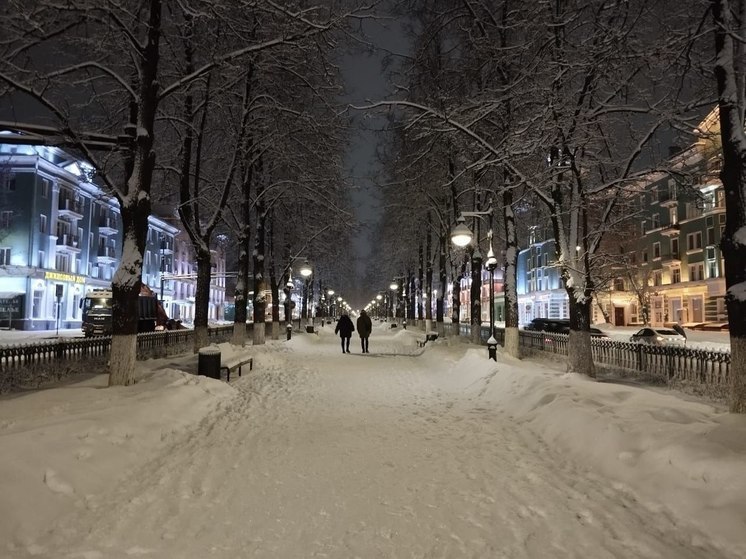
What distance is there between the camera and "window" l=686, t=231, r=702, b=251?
44.5 meters

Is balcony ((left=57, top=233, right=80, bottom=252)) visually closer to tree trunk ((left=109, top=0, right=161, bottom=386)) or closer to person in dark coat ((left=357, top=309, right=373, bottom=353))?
person in dark coat ((left=357, top=309, right=373, bottom=353))

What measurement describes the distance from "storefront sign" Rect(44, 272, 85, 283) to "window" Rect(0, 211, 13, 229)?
4.65m

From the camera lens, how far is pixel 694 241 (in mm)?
45188

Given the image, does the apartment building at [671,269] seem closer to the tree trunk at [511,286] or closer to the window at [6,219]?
the tree trunk at [511,286]

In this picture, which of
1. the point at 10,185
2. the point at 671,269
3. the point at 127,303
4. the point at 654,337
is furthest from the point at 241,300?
the point at 671,269

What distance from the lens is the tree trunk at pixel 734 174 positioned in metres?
6.71

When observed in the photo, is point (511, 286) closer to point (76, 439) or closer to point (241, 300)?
point (241, 300)

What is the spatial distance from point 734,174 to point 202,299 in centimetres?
1518

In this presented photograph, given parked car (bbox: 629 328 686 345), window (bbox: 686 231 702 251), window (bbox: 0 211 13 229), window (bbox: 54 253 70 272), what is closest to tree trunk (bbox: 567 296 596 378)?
parked car (bbox: 629 328 686 345)

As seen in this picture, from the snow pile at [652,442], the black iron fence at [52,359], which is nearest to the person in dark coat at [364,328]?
the black iron fence at [52,359]

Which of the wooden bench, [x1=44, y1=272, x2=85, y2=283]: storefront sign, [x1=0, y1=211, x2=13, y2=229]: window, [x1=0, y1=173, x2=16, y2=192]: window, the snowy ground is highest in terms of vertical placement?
[x1=0, y1=173, x2=16, y2=192]: window

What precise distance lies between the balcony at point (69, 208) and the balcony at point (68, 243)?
→ 1.84 m

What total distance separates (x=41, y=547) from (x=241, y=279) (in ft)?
61.3

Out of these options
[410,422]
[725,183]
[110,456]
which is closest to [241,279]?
[410,422]
